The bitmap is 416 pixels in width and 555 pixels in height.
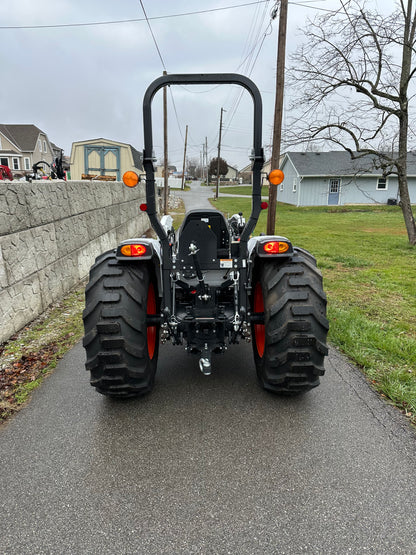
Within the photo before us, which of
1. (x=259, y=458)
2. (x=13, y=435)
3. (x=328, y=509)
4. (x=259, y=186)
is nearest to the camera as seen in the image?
(x=328, y=509)

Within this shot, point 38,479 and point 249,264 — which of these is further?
point 249,264

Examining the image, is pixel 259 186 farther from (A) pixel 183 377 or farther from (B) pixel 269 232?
(B) pixel 269 232

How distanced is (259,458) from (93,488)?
1.06 meters

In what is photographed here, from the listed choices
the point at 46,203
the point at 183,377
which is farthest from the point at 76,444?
the point at 46,203

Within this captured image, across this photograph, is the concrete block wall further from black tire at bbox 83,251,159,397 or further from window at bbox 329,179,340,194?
window at bbox 329,179,340,194

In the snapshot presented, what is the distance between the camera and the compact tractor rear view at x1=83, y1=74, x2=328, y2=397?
2850mm

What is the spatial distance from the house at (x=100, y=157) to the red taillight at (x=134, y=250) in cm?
3321

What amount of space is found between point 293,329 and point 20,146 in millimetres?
49725

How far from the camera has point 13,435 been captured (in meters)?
2.75

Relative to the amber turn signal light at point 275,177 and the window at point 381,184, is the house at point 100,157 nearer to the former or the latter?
A: the window at point 381,184

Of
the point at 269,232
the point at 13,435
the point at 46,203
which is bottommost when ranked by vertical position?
the point at 13,435

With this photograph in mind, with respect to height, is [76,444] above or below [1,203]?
below

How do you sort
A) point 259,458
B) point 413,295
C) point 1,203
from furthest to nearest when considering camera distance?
point 413,295 < point 1,203 < point 259,458

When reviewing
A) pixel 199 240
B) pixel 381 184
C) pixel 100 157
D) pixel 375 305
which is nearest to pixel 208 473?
pixel 199 240
